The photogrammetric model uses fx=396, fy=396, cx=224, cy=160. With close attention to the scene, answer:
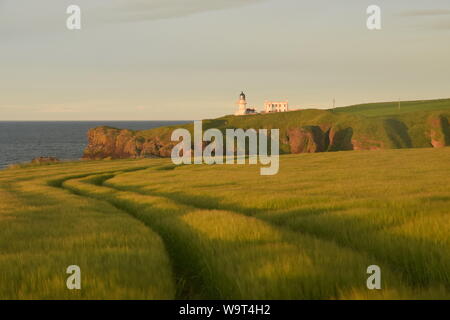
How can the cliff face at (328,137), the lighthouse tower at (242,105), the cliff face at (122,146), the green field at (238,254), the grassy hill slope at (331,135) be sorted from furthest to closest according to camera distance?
the lighthouse tower at (242,105)
the cliff face at (122,146)
the grassy hill slope at (331,135)
the cliff face at (328,137)
the green field at (238,254)

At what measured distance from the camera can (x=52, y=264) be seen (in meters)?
6.52

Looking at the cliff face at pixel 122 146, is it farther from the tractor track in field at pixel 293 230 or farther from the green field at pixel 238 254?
the green field at pixel 238 254

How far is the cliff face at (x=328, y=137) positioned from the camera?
112 meters

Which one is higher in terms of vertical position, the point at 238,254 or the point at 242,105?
the point at 242,105

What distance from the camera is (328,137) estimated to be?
12681 cm

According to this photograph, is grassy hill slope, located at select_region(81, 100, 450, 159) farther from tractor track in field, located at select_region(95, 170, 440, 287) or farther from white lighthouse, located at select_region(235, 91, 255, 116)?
tractor track in field, located at select_region(95, 170, 440, 287)

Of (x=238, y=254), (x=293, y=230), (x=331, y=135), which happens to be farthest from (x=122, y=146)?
(x=238, y=254)

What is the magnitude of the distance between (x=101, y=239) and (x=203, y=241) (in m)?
2.42

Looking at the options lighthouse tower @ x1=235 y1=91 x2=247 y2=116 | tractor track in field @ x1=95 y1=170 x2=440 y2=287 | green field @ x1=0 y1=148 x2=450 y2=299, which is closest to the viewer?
green field @ x1=0 y1=148 x2=450 y2=299

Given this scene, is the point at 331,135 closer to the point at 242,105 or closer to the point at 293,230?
the point at 242,105

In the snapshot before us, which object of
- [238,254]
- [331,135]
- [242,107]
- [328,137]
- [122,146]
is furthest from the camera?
[242,107]

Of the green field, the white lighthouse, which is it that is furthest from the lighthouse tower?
the green field

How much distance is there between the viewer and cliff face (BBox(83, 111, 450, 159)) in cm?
11219

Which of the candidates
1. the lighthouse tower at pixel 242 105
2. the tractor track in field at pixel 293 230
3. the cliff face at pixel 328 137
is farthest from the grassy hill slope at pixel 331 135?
the tractor track in field at pixel 293 230
